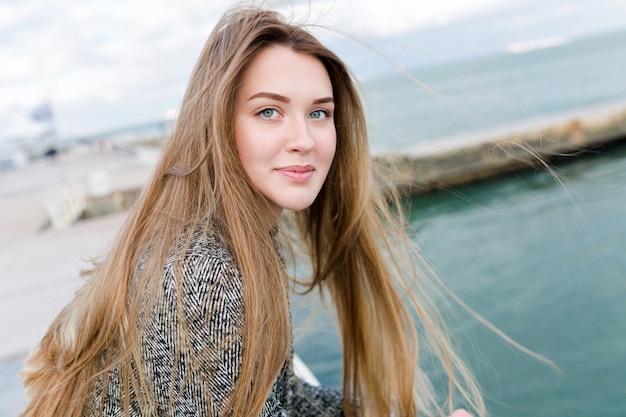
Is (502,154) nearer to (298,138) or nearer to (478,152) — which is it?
(478,152)

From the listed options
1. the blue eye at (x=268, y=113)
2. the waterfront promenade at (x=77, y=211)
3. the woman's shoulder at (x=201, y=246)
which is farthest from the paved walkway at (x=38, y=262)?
the blue eye at (x=268, y=113)

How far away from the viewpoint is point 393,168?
2.86 meters

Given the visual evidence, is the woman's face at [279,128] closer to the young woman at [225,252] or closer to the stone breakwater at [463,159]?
the young woman at [225,252]

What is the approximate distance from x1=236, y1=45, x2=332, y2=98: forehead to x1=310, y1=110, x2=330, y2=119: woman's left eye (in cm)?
7

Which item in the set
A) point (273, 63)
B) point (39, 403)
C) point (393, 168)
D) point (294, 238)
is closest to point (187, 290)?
point (39, 403)

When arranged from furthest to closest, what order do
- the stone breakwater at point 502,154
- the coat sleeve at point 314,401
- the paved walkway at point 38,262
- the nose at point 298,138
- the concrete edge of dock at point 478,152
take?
the stone breakwater at point 502,154, the concrete edge of dock at point 478,152, the paved walkway at point 38,262, the coat sleeve at point 314,401, the nose at point 298,138

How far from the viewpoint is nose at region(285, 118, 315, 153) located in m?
2.08

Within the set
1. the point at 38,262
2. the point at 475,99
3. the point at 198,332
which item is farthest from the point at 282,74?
the point at 38,262

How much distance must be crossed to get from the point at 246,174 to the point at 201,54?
470 mm

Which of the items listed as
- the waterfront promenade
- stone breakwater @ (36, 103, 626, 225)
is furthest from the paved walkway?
stone breakwater @ (36, 103, 626, 225)

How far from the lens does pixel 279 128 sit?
208 centimetres

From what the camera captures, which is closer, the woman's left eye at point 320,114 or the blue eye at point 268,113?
the blue eye at point 268,113

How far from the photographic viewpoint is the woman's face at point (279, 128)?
2080 millimetres

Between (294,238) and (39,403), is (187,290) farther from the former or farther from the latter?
(294,238)
